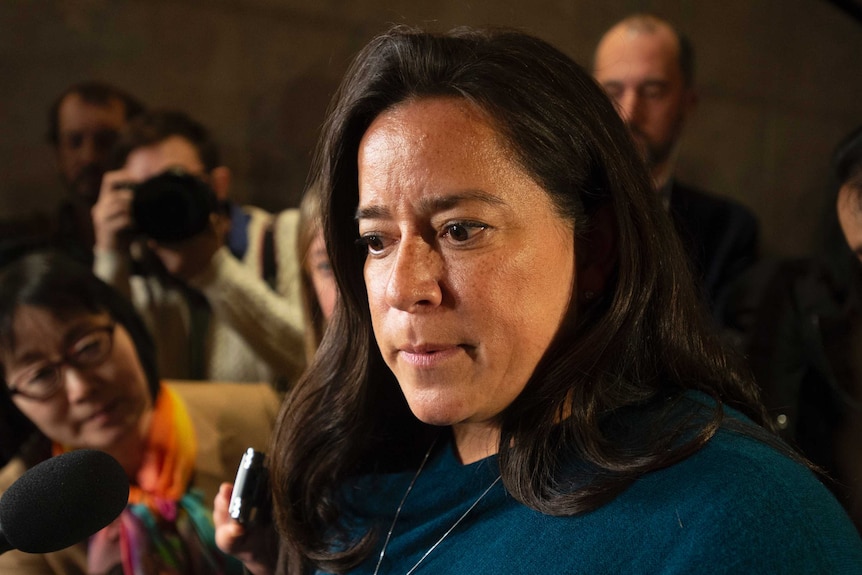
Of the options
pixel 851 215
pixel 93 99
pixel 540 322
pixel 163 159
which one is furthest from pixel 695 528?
Result: pixel 93 99

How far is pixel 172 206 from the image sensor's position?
167 cm

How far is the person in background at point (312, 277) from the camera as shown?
158 centimetres

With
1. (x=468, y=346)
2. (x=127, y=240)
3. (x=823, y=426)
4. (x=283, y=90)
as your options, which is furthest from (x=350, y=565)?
(x=283, y=90)

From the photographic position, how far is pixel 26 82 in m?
1.64

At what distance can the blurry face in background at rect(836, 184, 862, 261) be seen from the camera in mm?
1169

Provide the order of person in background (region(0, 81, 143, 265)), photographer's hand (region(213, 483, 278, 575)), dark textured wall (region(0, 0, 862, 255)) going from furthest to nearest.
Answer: person in background (region(0, 81, 143, 265)) < dark textured wall (region(0, 0, 862, 255)) < photographer's hand (region(213, 483, 278, 575))

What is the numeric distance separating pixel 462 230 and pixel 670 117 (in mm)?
768

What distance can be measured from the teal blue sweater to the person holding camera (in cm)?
86

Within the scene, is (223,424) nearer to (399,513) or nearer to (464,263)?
(399,513)

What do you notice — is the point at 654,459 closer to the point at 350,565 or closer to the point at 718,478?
the point at 718,478

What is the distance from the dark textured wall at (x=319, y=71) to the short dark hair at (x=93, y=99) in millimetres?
15

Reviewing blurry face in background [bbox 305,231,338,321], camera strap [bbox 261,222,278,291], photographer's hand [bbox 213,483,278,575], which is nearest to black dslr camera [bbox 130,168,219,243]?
camera strap [bbox 261,222,278,291]

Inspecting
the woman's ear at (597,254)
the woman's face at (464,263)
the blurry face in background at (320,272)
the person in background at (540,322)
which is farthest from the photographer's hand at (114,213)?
the woman's ear at (597,254)

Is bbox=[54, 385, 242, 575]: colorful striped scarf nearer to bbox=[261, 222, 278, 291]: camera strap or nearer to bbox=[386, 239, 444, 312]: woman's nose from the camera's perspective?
bbox=[261, 222, 278, 291]: camera strap
